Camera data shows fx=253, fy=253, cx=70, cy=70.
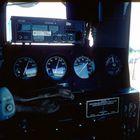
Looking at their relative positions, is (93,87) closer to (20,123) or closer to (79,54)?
(79,54)

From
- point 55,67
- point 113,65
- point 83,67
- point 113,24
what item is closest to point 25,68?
point 55,67

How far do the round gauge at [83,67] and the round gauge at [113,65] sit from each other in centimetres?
14

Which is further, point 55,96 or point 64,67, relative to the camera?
point 64,67

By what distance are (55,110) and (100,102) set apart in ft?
1.18

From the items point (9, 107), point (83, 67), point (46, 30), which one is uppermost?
point (46, 30)

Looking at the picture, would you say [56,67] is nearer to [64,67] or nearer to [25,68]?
[64,67]

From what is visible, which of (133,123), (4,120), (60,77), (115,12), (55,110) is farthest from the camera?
(115,12)

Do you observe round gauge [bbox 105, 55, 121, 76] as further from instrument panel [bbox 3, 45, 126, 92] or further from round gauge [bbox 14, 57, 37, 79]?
round gauge [bbox 14, 57, 37, 79]

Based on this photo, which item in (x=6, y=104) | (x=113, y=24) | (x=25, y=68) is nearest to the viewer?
(x=6, y=104)

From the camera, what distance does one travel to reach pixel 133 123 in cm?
206

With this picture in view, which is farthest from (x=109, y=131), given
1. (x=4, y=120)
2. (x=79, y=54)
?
(x=4, y=120)

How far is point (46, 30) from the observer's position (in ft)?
5.93

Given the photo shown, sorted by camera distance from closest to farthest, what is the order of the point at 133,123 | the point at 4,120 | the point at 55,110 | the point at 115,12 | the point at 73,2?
1. the point at 4,120
2. the point at 55,110
3. the point at 133,123
4. the point at 73,2
5. the point at 115,12

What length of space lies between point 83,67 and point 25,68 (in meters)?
0.46
